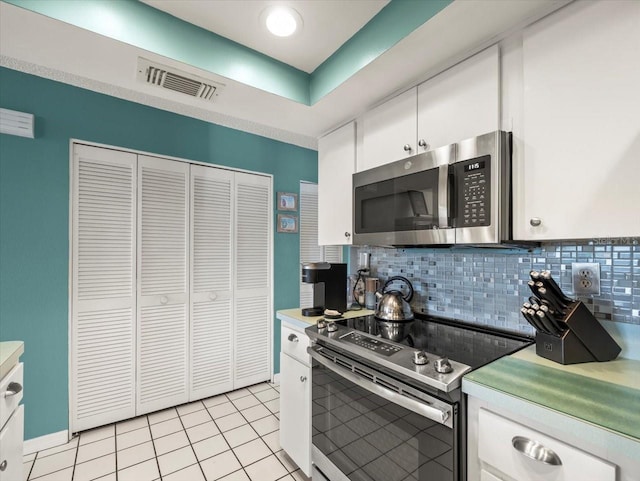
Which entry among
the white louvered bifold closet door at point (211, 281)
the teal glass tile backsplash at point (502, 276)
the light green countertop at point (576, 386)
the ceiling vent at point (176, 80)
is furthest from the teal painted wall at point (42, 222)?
the light green countertop at point (576, 386)

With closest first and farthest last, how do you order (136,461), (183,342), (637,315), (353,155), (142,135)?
(637,315) < (136,461) < (353,155) < (142,135) < (183,342)

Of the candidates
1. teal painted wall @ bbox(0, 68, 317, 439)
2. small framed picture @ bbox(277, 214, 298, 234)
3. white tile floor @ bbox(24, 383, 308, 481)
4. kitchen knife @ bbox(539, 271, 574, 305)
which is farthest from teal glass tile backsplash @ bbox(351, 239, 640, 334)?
teal painted wall @ bbox(0, 68, 317, 439)

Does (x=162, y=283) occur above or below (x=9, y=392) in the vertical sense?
above

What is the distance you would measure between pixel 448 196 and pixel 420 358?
679mm

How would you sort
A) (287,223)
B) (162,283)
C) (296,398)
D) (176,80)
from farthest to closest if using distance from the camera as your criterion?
(287,223) < (162,283) < (296,398) < (176,80)

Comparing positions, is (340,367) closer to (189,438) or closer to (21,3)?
(189,438)

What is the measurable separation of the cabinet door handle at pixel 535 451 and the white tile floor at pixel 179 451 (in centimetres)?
140

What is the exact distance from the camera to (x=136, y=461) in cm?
187

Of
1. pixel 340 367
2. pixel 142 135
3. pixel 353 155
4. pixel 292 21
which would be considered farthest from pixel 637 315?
pixel 142 135

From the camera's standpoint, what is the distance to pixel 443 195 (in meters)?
1.29

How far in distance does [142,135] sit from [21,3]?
4.17ft

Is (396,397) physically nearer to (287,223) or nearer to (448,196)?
(448,196)

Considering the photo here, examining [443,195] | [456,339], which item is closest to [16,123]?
[443,195]

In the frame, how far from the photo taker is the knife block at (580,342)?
104 cm
